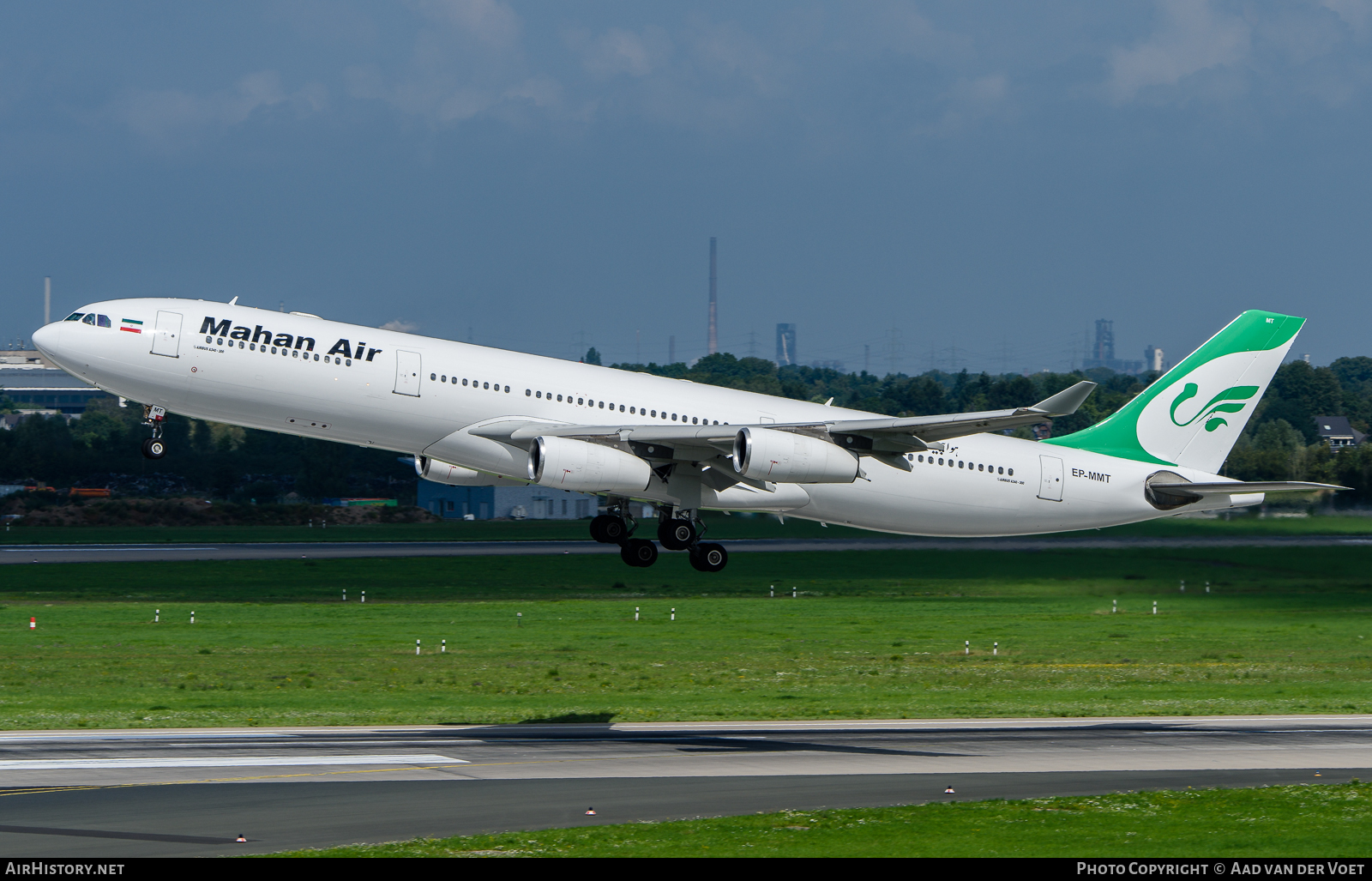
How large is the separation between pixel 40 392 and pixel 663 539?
17382 cm

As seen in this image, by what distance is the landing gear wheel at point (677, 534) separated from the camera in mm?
42438

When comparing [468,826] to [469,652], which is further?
[469,652]

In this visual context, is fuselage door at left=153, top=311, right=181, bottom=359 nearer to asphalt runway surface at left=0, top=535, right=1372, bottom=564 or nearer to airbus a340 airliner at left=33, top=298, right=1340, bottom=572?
airbus a340 airliner at left=33, top=298, right=1340, bottom=572

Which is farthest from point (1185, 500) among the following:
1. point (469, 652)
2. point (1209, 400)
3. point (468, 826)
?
point (469, 652)

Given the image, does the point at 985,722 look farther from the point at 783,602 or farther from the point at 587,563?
the point at 587,563

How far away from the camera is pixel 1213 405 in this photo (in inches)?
1948

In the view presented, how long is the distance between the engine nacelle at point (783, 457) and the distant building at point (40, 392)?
169 metres

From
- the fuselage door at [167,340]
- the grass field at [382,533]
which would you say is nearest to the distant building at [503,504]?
the grass field at [382,533]

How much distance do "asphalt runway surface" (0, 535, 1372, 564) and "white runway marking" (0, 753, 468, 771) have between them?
46251 mm

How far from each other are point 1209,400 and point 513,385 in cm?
2407

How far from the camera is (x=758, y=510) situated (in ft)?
144

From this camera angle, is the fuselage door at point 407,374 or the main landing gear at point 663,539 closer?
the fuselage door at point 407,374

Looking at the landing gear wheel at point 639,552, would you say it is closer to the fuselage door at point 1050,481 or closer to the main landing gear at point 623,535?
the main landing gear at point 623,535

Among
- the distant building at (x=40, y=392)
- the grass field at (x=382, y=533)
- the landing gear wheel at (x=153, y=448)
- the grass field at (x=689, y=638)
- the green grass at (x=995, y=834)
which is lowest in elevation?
the green grass at (x=995, y=834)
